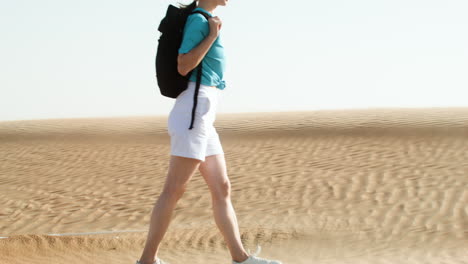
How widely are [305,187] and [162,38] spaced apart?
656 cm

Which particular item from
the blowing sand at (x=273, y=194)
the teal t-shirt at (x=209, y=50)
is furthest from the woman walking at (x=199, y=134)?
the blowing sand at (x=273, y=194)

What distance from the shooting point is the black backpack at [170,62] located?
3389mm

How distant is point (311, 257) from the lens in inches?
227

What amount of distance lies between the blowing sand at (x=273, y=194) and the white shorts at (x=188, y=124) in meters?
2.10

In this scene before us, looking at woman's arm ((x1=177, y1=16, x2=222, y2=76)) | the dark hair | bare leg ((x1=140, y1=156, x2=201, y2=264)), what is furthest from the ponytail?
bare leg ((x1=140, y1=156, x2=201, y2=264))

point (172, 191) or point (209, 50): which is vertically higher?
point (209, 50)

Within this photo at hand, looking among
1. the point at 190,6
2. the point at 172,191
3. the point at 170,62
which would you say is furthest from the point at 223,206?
the point at 190,6

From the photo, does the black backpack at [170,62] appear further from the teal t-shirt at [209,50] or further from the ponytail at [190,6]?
the ponytail at [190,6]

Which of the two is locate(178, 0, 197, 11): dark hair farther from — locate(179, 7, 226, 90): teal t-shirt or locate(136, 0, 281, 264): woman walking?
locate(179, 7, 226, 90): teal t-shirt

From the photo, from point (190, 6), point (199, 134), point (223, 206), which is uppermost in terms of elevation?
point (190, 6)

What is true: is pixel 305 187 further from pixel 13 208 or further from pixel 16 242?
pixel 16 242

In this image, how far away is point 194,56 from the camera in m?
3.30

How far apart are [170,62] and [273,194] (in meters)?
6.19

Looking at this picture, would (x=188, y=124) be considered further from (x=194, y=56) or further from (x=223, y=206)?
(x=223, y=206)
